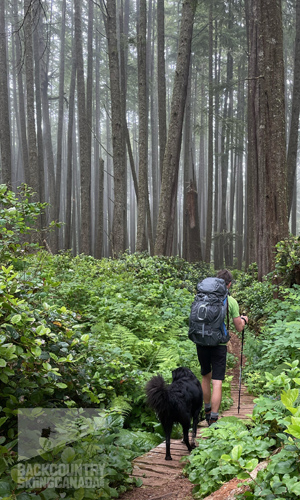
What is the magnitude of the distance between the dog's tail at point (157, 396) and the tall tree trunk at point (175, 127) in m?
8.09

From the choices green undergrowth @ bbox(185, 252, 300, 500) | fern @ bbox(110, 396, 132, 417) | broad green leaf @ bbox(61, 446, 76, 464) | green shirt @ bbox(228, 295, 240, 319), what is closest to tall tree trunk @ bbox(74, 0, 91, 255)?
green shirt @ bbox(228, 295, 240, 319)

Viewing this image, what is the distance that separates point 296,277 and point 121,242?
678 centimetres

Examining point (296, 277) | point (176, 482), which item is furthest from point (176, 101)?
point (176, 482)

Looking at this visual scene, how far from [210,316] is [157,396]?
105 centimetres

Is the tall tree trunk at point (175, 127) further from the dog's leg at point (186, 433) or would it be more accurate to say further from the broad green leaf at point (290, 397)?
the broad green leaf at point (290, 397)

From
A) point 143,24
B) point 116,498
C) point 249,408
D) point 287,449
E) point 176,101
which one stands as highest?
point 143,24

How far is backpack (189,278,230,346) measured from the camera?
415 cm

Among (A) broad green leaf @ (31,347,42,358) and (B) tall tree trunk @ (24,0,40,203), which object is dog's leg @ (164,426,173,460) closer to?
(A) broad green leaf @ (31,347,42,358)

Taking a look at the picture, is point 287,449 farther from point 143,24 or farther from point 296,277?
point 143,24

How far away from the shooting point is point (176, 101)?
11.4 m

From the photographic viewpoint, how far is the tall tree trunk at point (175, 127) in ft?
37.2

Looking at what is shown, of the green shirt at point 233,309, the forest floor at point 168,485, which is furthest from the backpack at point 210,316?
the forest floor at point 168,485

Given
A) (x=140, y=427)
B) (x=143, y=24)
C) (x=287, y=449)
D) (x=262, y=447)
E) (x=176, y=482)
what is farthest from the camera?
(x=143, y=24)

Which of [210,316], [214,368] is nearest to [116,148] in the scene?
[210,316]
